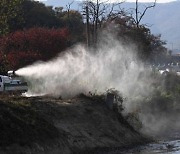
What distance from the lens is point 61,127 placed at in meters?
24.0

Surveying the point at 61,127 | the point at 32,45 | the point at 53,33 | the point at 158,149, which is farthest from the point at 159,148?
the point at 53,33

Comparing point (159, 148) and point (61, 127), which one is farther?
point (159, 148)

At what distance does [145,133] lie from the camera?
31031 mm

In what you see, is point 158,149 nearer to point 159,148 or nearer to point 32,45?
point 159,148

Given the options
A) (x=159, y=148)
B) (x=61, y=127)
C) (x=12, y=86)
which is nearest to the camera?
(x=61, y=127)

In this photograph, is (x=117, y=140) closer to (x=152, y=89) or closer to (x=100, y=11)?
(x=152, y=89)

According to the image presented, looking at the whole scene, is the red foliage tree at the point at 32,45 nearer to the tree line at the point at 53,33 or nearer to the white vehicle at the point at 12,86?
the tree line at the point at 53,33

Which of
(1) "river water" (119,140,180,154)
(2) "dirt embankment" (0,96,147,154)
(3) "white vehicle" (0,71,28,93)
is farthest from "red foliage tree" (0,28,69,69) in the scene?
(1) "river water" (119,140,180,154)

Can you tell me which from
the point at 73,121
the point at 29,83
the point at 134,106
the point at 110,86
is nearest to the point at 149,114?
the point at 134,106

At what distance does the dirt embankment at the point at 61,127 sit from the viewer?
67.8ft

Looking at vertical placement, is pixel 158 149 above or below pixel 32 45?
below

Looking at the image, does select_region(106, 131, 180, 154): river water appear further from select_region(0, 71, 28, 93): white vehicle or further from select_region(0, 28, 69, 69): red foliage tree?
select_region(0, 28, 69, 69): red foliage tree

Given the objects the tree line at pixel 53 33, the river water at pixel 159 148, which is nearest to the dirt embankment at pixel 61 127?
the river water at pixel 159 148

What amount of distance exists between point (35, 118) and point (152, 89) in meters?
22.0
